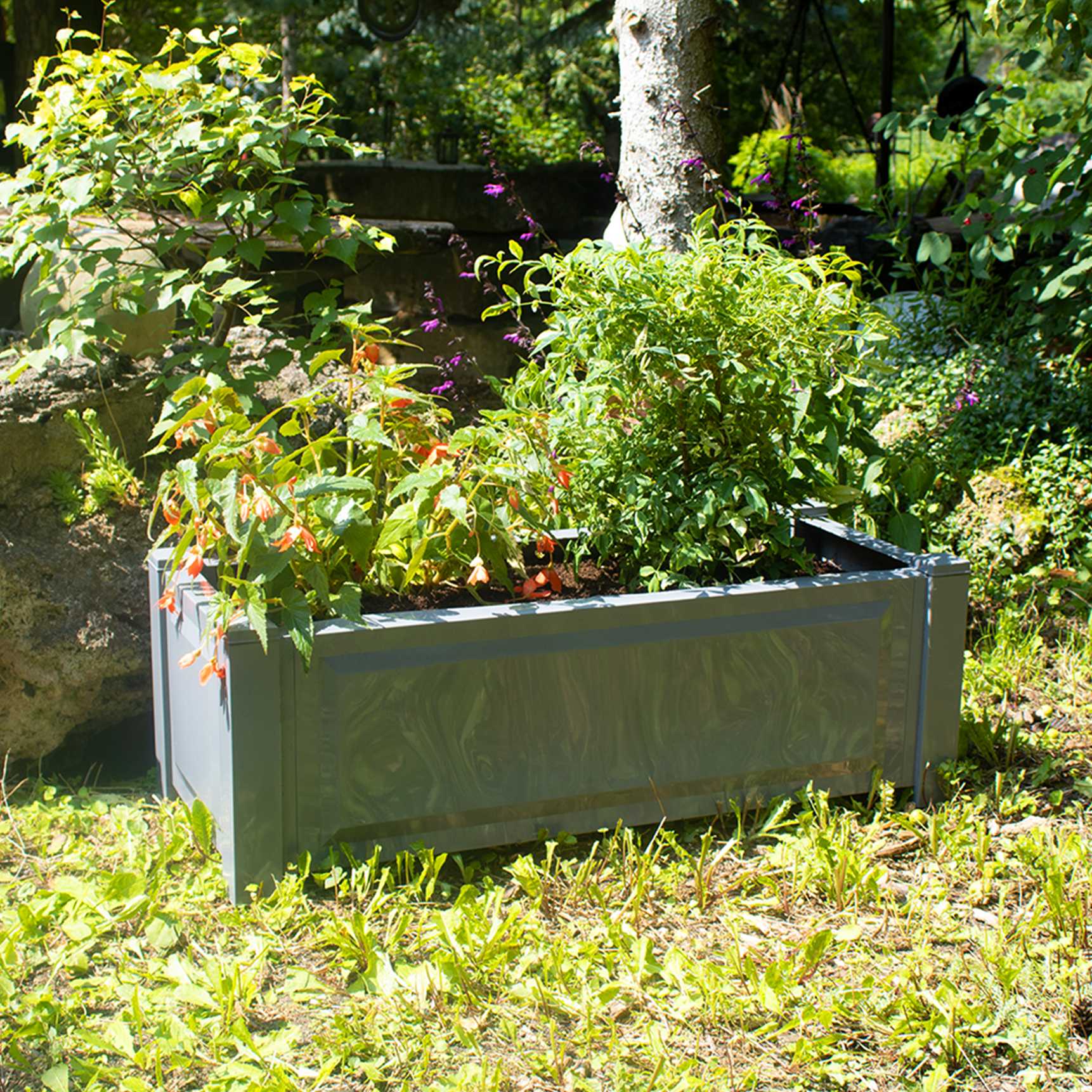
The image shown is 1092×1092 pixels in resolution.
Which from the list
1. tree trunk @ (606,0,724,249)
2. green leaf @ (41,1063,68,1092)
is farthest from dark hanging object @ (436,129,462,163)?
green leaf @ (41,1063,68,1092)

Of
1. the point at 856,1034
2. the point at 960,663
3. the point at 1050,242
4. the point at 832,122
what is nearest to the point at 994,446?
the point at 1050,242

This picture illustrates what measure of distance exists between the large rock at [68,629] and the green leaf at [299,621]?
3.46 ft

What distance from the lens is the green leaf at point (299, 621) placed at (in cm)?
233

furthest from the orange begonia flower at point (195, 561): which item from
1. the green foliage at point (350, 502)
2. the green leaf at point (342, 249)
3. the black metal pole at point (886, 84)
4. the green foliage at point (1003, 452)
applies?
the black metal pole at point (886, 84)

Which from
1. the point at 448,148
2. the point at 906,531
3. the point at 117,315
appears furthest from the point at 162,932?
the point at 448,148

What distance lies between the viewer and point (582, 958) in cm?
233

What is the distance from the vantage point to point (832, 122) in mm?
15344

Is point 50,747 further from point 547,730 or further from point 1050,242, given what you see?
point 1050,242

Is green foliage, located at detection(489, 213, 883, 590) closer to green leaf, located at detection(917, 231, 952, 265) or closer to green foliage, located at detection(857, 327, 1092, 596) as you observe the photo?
green foliage, located at detection(857, 327, 1092, 596)

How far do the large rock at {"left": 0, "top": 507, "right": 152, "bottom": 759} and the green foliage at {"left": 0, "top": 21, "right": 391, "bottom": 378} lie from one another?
496 mm

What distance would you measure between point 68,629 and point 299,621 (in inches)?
44.7

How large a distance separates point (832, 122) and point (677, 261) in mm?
13701

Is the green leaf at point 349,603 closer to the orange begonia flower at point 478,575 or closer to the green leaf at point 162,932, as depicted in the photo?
the orange begonia flower at point 478,575

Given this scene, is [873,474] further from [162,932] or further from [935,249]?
[162,932]
